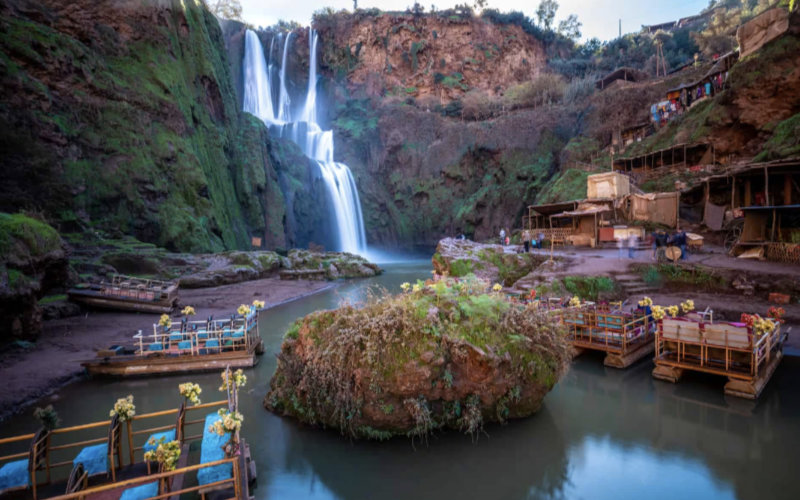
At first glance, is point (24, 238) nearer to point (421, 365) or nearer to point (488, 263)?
point (421, 365)

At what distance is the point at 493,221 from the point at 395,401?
1881 inches

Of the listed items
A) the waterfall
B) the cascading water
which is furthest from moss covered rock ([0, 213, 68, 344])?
the waterfall

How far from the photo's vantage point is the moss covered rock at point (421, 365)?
667cm

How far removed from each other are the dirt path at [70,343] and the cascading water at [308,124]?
30.1 meters

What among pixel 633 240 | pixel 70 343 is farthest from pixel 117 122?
pixel 633 240

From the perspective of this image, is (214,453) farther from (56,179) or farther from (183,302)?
(56,179)

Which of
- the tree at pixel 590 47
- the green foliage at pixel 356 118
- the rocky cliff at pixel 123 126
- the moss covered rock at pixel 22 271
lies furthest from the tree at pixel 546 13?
the moss covered rock at pixel 22 271

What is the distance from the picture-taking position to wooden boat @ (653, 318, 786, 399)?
27.5ft

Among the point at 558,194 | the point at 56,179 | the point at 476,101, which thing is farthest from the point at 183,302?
the point at 476,101

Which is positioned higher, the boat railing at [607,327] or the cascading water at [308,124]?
the cascading water at [308,124]

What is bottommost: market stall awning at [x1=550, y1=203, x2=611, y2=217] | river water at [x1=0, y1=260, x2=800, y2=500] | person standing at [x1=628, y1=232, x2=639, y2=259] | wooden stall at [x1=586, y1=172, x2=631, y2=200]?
river water at [x1=0, y1=260, x2=800, y2=500]

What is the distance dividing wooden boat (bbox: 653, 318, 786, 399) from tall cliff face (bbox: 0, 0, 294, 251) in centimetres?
3111

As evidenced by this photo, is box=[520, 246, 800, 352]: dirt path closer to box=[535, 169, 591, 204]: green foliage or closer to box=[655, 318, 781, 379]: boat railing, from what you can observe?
box=[655, 318, 781, 379]: boat railing

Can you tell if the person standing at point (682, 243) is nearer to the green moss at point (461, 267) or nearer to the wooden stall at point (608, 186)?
the green moss at point (461, 267)
